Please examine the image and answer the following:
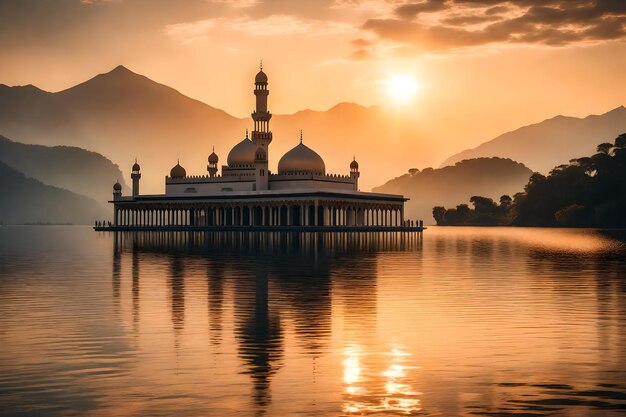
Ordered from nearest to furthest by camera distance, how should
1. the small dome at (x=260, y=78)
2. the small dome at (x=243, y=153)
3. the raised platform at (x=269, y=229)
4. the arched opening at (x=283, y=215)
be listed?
the raised platform at (x=269, y=229) < the arched opening at (x=283, y=215) < the small dome at (x=243, y=153) < the small dome at (x=260, y=78)

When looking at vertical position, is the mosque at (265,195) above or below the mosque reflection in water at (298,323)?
above

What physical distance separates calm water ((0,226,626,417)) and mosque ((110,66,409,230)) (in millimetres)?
102151

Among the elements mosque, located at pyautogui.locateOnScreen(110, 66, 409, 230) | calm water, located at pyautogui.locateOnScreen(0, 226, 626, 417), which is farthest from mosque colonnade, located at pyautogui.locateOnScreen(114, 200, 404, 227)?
calm water, located at pyautogui.locateOnScreen(0, 226, 626, 417)

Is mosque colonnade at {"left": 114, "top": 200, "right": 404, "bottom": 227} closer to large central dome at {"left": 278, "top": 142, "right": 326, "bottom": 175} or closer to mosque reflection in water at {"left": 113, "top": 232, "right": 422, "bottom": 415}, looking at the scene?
large central dome at {"left": 278, "top": 142, "right": 326, "bottom": 175}

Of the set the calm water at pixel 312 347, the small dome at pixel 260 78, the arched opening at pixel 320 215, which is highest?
the small dome at pixel 260 78

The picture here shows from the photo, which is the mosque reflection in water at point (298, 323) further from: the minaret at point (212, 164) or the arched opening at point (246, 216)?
the minaret at point (212, 164)

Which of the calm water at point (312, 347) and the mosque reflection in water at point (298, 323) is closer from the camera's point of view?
the calm water at point (312, 347)

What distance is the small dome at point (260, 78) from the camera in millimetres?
162500

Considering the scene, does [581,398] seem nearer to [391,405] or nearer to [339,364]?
[391,405]

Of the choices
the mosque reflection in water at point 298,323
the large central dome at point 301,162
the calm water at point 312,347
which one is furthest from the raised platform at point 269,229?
the calm water at point 312,347

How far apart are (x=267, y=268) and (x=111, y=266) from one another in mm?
8760

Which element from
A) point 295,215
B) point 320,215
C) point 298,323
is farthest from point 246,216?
point 298,323

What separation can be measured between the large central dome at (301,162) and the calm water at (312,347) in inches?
4375

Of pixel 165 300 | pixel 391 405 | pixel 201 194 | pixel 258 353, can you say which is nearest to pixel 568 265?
pixel 165 300
